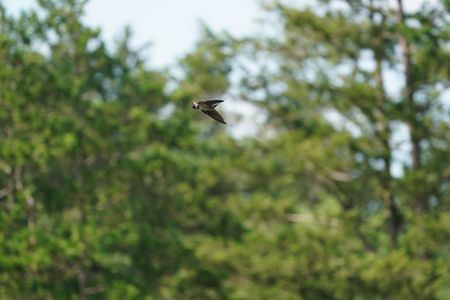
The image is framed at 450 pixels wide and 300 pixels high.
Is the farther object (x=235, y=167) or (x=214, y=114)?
(x=235, y=167)

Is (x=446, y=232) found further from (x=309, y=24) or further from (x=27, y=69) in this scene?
(x=27, y=69)

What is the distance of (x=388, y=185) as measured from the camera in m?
14.2

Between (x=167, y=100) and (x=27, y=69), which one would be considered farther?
(x=167, y=100)

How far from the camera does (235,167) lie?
15305 millimetres

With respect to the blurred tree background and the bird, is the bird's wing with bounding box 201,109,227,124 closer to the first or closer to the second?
the bird

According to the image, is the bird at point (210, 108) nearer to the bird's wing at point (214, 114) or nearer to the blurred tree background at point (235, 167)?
the bird's wing at point (214, 114)

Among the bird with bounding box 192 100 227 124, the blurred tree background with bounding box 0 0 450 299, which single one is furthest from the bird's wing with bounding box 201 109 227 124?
the blurred tree background with bounding box 0 0 450 299

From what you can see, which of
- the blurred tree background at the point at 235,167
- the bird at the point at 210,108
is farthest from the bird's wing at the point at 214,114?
the blurred tree background at the point at 235,167

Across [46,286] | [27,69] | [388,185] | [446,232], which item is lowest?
[46,286]

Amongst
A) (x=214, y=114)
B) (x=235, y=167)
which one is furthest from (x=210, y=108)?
(x=235, y=167)

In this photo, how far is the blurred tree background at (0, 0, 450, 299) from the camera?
1338 centimetres

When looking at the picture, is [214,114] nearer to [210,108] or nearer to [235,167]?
[210,108]

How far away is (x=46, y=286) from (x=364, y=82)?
5387mm

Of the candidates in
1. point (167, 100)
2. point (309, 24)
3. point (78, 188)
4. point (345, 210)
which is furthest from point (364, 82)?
point (78, 188)
